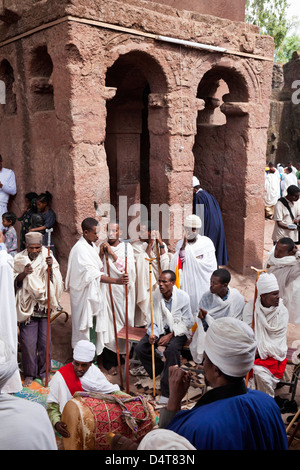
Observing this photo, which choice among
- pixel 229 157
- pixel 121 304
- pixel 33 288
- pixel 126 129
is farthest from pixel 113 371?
pixel 126 129

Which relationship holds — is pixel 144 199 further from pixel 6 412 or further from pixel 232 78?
pixel 6 412

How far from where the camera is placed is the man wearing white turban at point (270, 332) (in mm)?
4660

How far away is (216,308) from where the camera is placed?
5180 millimetres

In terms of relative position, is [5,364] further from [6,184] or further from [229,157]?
[229,157]

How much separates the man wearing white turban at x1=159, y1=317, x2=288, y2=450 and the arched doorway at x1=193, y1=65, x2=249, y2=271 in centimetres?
683

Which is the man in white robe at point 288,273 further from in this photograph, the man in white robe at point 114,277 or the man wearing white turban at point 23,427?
the man wearing white turban at point 23,427

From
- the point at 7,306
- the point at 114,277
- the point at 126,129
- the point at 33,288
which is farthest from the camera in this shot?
the point at 126,129

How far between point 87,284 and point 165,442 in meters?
3.75

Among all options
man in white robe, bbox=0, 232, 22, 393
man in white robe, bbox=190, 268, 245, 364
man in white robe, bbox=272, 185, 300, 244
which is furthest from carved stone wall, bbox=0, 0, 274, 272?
man in white robe, bbox=190, 268, 245, 364

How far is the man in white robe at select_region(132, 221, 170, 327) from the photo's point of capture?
6098mm

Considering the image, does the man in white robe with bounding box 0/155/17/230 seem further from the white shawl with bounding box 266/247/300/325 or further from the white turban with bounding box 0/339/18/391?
the white turban with bounding box 0/339/18/391

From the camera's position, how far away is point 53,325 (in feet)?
21.5
